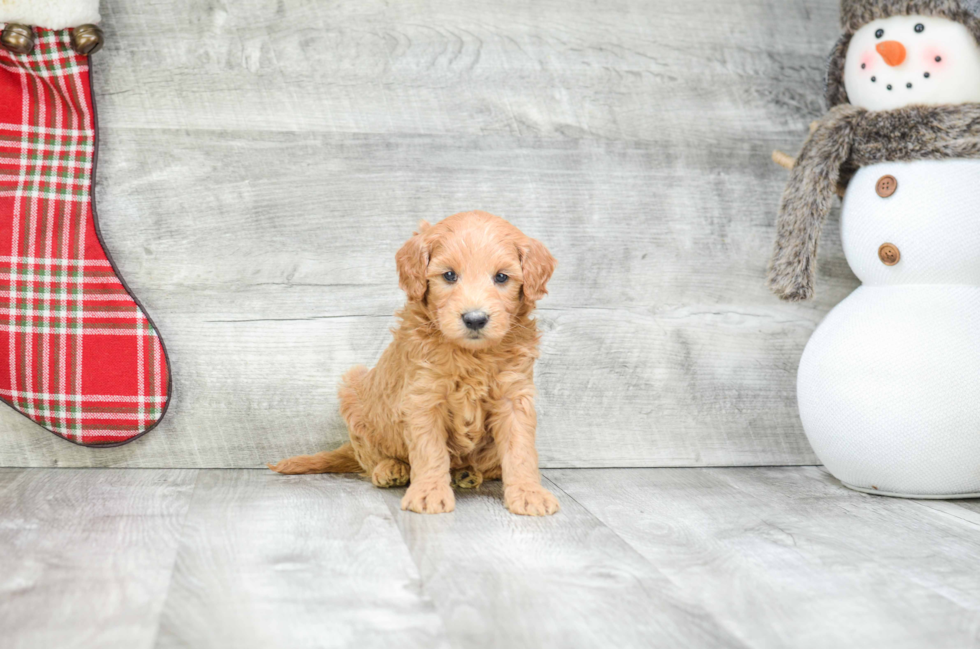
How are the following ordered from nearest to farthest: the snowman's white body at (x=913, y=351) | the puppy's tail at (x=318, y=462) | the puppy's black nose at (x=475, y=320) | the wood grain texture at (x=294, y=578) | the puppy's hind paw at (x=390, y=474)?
1. the wood grain texture at (x=294, y=578)
2. the puppy's black nose at (x=475, y=320)
3. the snowman's white body at (x=913, y=351)
4. the puppy's hind paw at (x=390, y=474)
5. the puppy's tail at (x=318, y=462)

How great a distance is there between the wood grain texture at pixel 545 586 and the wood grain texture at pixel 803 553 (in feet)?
0.17

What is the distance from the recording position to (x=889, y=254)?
6.31 ft

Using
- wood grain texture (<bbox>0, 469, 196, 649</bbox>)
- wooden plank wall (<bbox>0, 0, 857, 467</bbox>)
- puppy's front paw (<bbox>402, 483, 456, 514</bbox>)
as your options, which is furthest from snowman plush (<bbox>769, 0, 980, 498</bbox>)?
wood grain texture (<bbox>0, 469, 196, 649</bbox>)

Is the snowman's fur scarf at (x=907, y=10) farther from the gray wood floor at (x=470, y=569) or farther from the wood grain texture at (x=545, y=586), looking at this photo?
the wood grain texture at (x=545, y=586)

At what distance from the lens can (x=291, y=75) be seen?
2.16 m

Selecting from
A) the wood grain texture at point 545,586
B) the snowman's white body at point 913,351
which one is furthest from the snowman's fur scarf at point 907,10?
the wood grain texture at point 545,586

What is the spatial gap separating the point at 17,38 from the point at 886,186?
1967mm

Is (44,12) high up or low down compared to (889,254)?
up

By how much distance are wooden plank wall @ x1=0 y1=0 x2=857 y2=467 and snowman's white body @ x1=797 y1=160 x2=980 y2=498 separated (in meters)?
0.44

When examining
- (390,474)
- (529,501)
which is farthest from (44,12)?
(529,501)

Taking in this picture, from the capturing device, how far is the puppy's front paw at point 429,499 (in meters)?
1.70

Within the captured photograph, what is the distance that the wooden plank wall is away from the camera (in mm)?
2123

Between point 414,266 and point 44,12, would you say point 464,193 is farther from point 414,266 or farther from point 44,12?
point 44,12

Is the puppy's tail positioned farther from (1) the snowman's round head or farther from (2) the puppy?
(1) the snowman's round head
